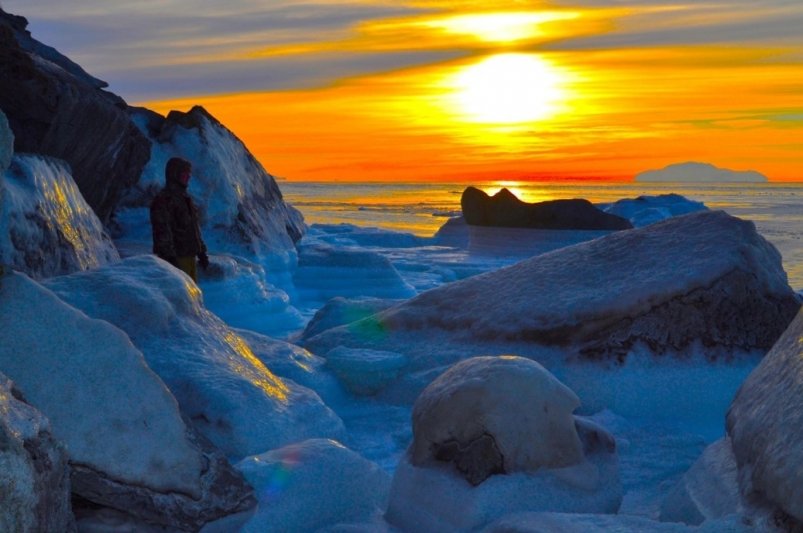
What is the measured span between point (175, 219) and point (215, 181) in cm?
481

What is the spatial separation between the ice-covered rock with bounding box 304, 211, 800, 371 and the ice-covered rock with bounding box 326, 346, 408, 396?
179mm

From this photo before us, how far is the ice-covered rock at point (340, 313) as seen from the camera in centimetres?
755

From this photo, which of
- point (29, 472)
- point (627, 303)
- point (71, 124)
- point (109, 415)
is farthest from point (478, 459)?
point (71, 124)

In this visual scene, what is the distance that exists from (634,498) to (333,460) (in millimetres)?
1401

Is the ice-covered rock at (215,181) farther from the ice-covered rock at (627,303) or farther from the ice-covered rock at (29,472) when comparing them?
the ice-covered rock at (29,472)

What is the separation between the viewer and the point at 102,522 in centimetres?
323

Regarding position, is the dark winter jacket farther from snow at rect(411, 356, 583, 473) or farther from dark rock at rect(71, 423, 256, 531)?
dark rock at rect(71, 423, 256, 531)

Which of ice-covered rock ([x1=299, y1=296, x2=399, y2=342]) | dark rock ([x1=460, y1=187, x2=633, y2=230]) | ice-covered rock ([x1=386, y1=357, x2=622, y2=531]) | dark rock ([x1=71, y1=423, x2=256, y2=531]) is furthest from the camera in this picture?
dark rock ([x1=460, y1=187, x2=633, y2=230])

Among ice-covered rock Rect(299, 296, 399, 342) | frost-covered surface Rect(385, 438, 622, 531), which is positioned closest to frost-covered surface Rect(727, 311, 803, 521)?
frost-covered surface Rect(385, 438, 622, 531)

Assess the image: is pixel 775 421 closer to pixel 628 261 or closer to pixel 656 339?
pixel 656 339

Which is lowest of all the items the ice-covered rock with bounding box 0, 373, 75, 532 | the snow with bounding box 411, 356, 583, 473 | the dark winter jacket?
the snow with bounding box 411, 356, 583, 473

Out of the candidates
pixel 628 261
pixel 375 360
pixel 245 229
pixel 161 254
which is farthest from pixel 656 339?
pixel 245 229

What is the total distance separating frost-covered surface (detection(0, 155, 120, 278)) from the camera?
269 inches

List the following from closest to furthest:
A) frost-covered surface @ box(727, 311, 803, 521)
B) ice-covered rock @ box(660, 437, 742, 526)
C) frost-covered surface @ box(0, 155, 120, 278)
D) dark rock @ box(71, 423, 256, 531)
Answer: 1. frost-covered surface @ box(727, 311, 803, 521)
2. dark rock @ box(71, 423, 256, 531)
3. ice-covered rock @ box(660, 437, 742, 526)
4. frost-covered surface @ box(0, 155, 120, 278)
